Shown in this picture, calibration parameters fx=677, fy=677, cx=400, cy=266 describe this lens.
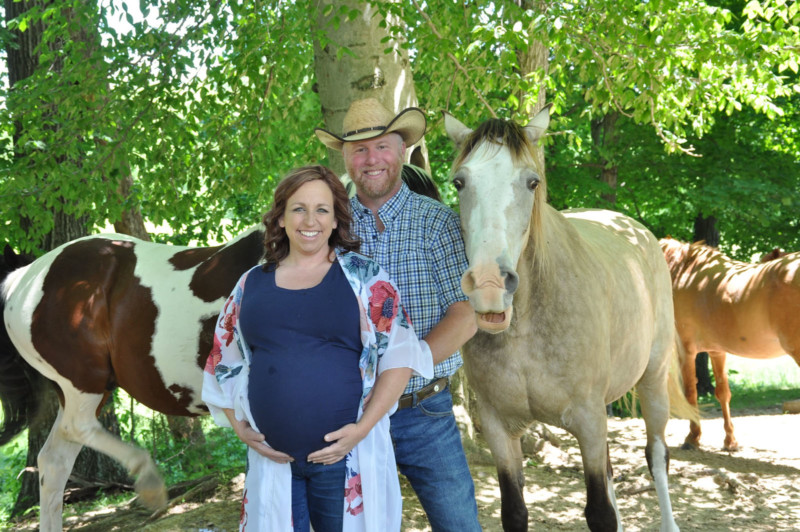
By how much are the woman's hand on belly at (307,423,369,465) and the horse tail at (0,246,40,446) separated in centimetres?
352

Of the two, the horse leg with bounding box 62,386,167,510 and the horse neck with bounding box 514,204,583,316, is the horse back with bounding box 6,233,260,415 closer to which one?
the horse leg with bounding box 62,386,167,510

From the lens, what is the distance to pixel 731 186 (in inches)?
393

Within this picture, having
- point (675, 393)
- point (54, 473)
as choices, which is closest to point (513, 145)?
point (675, 393)

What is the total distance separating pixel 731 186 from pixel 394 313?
9.28 meters

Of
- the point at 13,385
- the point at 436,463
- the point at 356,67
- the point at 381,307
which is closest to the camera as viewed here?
the point at 381,307

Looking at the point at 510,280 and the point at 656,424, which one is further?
the point at 656,424

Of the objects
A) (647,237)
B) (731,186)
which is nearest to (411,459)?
(647,237)

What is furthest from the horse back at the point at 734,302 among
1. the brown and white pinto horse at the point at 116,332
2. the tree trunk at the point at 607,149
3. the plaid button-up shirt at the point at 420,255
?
the plaid button-up shirt at the point at 420,255

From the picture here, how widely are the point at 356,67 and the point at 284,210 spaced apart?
2.57 m

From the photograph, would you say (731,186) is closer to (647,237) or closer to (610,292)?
(647,237)

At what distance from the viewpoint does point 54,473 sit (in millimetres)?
4375

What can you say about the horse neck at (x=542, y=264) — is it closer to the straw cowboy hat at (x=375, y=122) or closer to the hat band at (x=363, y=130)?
the straw cowboy hat at (x=375, y=122)

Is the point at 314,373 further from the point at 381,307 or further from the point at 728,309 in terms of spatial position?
the point at 728,309

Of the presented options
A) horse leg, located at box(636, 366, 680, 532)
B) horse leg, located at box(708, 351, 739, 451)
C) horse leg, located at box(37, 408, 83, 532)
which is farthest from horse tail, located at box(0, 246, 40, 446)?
horse leg, located at box(708, 351, 739, 451)
